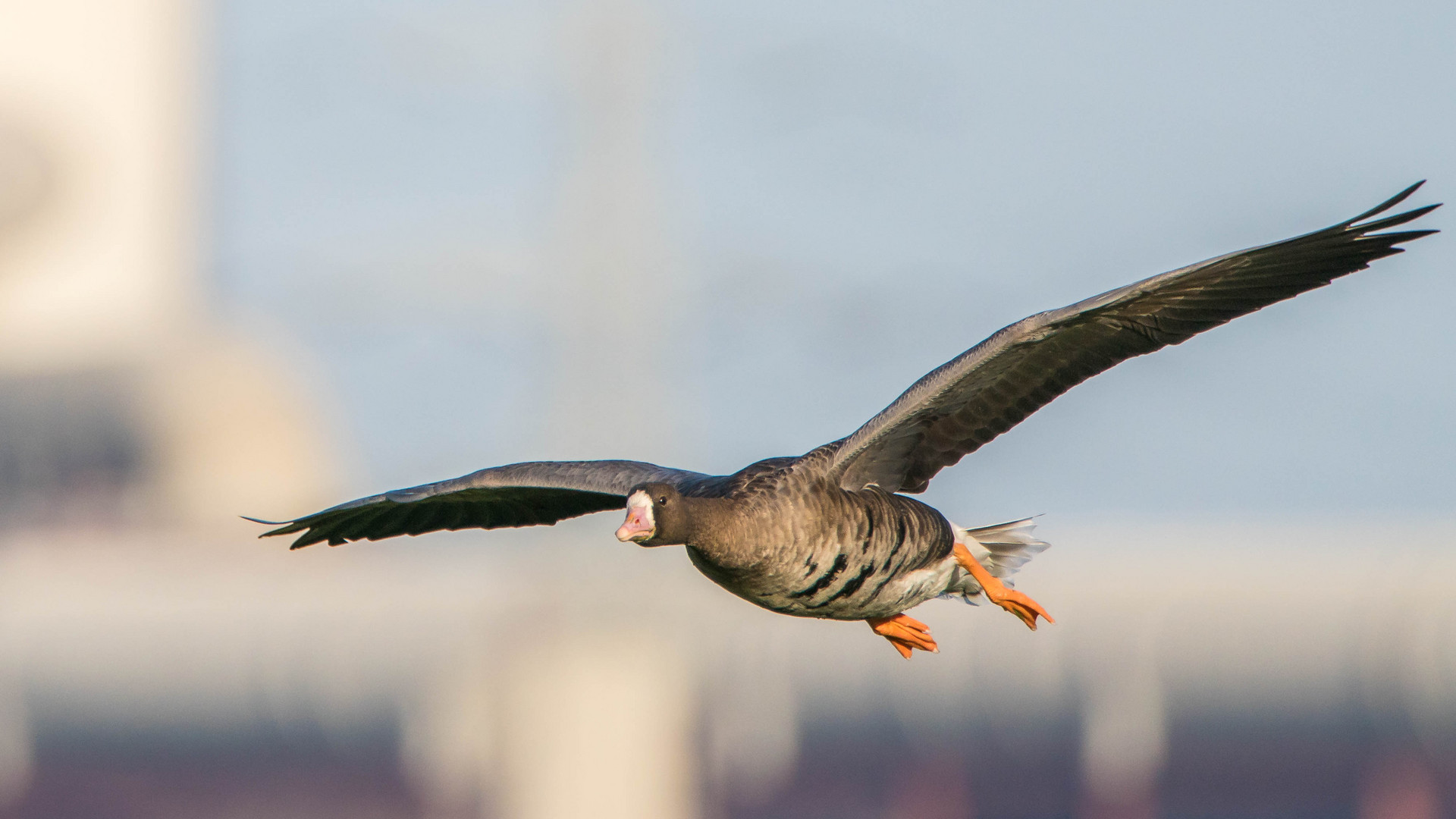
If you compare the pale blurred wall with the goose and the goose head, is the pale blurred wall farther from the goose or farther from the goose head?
the goose head

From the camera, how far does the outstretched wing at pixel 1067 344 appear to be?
33.7 ft

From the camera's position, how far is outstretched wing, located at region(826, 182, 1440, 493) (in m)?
10.3

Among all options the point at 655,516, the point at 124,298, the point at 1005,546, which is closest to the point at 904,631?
the point at 1005,546

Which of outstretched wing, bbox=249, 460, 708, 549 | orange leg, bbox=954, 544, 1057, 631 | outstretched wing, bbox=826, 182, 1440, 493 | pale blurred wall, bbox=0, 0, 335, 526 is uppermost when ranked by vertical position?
pale blurred wall, bbox=0, 0, 335, 526

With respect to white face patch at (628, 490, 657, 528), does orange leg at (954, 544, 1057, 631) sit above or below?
→ below

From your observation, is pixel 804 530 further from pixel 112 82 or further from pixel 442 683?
pixel 112 82

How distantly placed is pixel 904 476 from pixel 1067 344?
1367 mm

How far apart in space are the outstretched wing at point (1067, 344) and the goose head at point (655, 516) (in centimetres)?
118

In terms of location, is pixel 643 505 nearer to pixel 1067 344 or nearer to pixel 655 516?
pixel 655 516

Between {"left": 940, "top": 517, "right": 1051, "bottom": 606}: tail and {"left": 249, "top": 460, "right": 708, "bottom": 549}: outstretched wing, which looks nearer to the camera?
{"left": 249, "top": 460, "right": 708, "bottom": 549}: outstretched wing

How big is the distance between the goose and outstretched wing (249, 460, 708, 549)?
2cm

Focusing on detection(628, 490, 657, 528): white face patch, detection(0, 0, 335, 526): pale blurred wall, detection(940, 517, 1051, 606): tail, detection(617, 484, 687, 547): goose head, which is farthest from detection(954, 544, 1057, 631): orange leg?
detection(0, 0, 335, 526): pale blurred wall

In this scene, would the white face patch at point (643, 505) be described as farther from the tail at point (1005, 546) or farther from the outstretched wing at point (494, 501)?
the tail at point (1005, 546)

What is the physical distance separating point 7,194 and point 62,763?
40.5 meters
